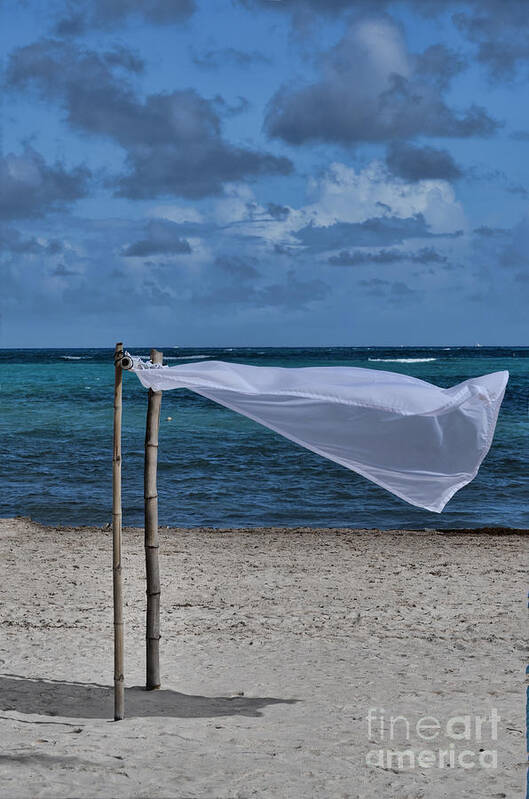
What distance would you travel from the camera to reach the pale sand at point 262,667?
4184 millimetres

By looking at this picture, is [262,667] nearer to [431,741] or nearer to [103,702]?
[103,702]

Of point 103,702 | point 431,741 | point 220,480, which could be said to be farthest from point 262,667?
point 220,480

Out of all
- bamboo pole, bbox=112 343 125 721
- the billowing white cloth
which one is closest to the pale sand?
bamboo pole, bbox=112 343 125 721

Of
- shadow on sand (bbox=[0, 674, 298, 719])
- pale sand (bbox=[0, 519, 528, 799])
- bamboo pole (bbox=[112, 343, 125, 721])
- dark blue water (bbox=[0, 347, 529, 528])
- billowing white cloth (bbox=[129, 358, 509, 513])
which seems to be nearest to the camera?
pale sand (bbox=[0, 519, 528, 799])

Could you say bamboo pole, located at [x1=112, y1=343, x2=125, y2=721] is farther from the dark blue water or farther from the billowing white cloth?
the dark blue water

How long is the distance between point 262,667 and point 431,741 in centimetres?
156

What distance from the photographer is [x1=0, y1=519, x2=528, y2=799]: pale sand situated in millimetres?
4184

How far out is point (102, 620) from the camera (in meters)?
7.11

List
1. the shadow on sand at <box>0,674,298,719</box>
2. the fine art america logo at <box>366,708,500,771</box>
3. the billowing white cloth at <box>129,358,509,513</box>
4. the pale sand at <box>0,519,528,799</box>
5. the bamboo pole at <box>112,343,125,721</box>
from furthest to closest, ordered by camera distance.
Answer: the shadow on sand at <box>0,674,298,719</box> → the bamboo pole at <box>112,343,125,721</box> → the billowing white cloth at <box>129,358,509,513</box> → the fine art america logo at <box>366,708,500,771</box> → the pale sand at <box>0,519,528,799</box>

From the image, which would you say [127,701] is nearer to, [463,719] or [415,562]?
[463,719]

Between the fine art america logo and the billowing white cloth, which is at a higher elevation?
the billowing white cloth

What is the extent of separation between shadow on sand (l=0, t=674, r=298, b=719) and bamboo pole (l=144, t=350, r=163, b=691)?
0.20m

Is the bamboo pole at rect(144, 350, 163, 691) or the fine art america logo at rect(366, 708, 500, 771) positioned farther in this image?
the bamboo pole at rect(144, 350, 163, 691)

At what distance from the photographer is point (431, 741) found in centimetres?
465
